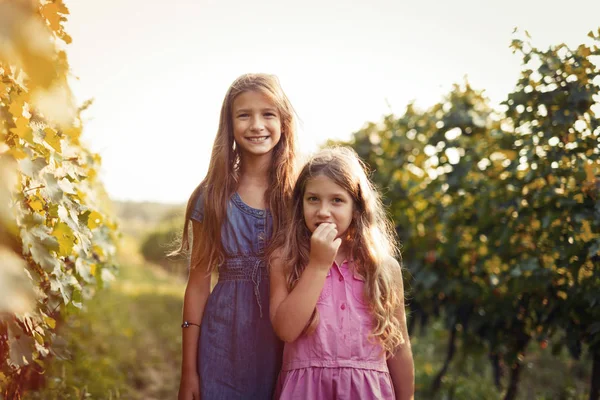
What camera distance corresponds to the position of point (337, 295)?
2.27 m

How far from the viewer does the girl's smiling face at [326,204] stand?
7.42 feet

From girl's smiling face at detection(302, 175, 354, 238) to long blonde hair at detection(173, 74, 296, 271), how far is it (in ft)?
0.90

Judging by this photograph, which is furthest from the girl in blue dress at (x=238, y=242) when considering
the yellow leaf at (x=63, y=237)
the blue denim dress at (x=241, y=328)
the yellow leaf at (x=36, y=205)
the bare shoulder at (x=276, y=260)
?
the yellow leaf at (x=36, y=205)

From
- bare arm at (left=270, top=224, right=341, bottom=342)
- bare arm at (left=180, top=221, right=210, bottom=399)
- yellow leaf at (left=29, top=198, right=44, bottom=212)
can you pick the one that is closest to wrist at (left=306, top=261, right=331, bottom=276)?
bare arm at (left=270, top=224, right=341, bottom=342)

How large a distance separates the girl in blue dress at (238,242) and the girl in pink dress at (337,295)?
19 cm

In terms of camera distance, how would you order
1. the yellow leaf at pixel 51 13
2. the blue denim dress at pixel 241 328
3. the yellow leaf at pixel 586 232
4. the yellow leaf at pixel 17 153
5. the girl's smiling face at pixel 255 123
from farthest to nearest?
1. the yellow leaf at pixel 586 232
2. the girl's smiling face at pixel 255 123
3. the blue denim dress at pixel 241 328
4. the yellow leaf at pixel 51 13
5. the yellow leaf at pixel 17 153

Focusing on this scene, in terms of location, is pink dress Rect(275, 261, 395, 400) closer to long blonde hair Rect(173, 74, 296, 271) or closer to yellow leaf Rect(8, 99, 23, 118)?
long blonde hair Rect(173, 74, 296, 271)

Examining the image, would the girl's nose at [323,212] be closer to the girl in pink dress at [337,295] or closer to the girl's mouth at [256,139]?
the girl in pink dress at [337,295]

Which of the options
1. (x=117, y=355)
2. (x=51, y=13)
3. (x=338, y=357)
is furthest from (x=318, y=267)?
(x=117, y=355)

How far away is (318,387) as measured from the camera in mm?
2115

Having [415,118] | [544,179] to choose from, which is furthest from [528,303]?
[415,118]

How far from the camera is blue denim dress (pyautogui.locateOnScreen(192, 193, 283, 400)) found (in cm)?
247

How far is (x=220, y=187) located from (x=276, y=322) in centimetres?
77

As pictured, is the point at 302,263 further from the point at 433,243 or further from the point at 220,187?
the point at 433,243
